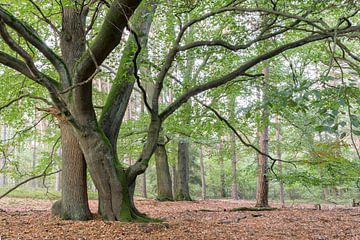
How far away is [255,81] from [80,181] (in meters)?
4.22

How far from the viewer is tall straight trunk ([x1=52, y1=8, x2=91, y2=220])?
19.8ft

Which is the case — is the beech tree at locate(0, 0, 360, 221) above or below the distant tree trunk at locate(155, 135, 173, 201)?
above

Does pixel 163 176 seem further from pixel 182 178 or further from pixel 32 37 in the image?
pixel 32 37

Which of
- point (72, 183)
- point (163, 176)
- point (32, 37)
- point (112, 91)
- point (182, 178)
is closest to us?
point (32, 37)

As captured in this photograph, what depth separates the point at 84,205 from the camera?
6070mm

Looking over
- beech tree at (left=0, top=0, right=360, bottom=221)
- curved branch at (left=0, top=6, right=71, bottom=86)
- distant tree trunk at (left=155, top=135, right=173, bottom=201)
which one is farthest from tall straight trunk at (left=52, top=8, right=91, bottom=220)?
distant tree trunk at (left=155, top=135, right=173, bottom=201)

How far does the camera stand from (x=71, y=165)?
6176 millimetres

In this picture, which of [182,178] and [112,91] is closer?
[112,91]

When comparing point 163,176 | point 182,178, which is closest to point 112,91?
point 163,176

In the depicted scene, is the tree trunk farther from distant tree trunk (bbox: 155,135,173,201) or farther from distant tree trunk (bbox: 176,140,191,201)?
distant tree trunk (bbox: 176,140,191,201)

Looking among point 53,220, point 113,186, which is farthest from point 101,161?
point 53,220

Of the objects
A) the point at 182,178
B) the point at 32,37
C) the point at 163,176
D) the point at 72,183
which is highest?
the point at 32,37

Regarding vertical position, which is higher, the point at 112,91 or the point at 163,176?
the point at 112,91

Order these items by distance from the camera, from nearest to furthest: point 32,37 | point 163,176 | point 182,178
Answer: point 32,37, point 163,176, point 182,178
